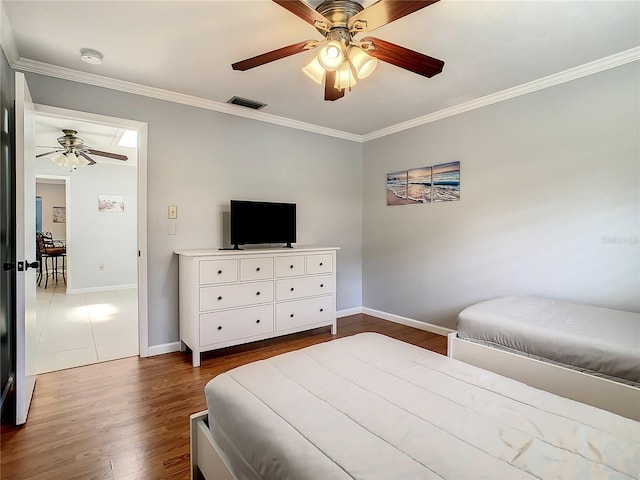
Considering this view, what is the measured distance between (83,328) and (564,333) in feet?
15.2

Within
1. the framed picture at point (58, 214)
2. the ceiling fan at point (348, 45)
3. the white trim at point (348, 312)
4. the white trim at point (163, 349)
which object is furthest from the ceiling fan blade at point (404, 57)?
the framed picture at point (58, 214)

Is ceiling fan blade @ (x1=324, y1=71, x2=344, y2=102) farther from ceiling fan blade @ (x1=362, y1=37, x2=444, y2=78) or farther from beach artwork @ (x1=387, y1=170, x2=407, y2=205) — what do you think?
beach artwork @ (x1=387, y1=170, x2=407, y2=205)

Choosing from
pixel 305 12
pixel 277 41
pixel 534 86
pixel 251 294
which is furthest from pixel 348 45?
pixel 251 294

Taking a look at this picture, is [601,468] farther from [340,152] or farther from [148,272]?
[340,152]

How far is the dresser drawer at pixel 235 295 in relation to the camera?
9.57 ft

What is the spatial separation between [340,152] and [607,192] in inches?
112

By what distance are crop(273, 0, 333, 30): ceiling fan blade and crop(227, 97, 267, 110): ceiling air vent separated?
70.3 inches

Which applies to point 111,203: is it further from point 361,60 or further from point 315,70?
point 361,60

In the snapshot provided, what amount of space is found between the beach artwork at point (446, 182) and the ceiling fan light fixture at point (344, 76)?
195 centimetres

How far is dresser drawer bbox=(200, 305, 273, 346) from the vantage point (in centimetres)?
293

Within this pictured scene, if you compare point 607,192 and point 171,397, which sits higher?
point 607,192

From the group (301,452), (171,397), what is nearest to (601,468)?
(301,452)

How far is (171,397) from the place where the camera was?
2.35m

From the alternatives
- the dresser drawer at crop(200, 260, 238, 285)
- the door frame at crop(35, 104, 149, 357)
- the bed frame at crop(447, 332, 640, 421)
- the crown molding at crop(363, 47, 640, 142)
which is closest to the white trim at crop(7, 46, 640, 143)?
the crown molding at crop(363, 47, 640, 142)
